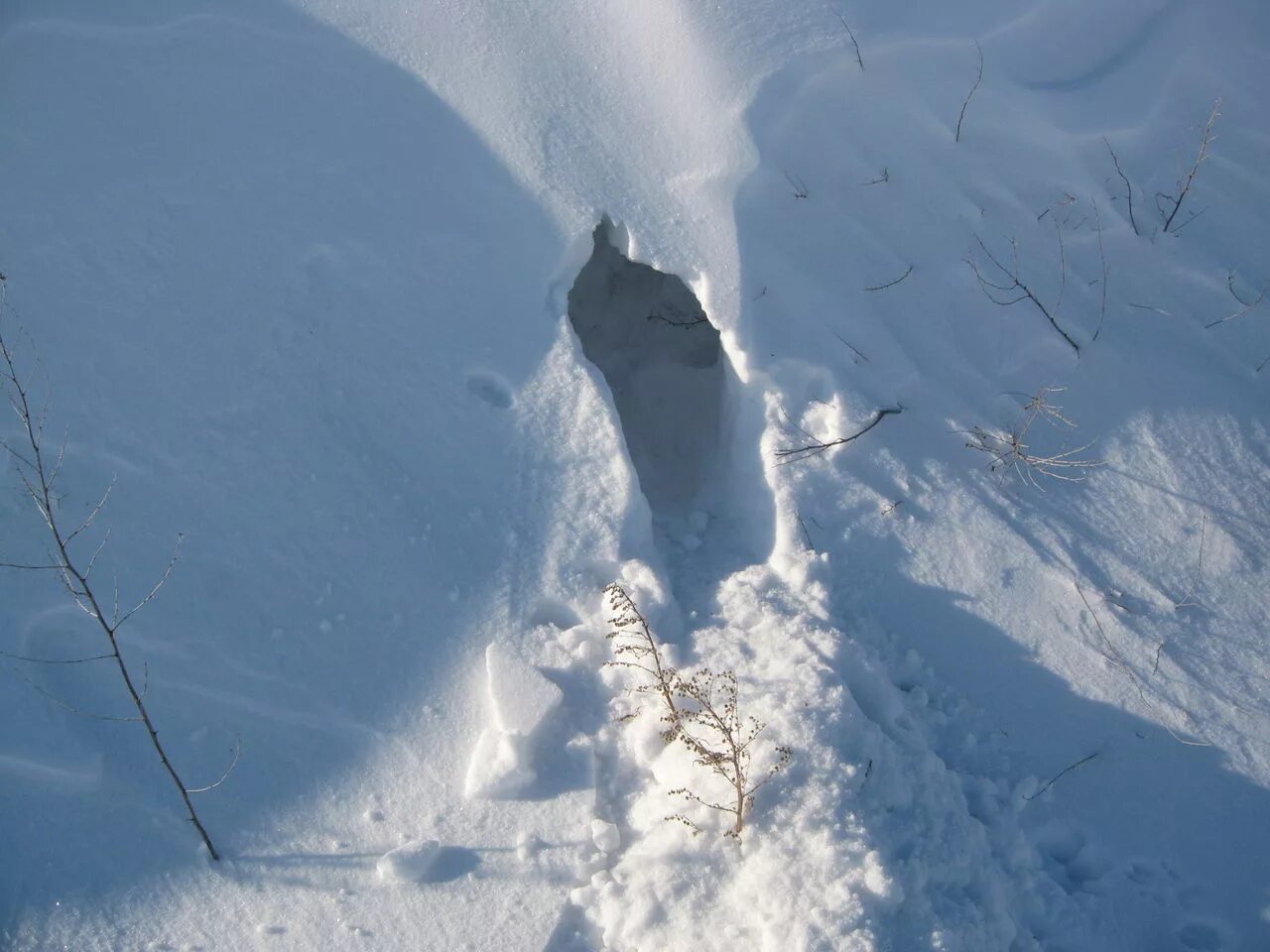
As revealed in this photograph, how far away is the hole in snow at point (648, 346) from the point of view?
15.2ft

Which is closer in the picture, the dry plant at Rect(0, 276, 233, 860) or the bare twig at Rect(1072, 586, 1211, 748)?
the dry plant at Rect(0, 276, 233, 860)

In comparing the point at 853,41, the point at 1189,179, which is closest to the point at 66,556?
the point at 853,41

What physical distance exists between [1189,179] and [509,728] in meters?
3.70

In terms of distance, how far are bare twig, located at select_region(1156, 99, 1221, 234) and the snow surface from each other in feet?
0.23

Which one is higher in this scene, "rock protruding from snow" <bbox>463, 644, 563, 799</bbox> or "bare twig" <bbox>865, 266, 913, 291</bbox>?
"bare twig" <bbox>865, 266, 913, 291</bbox>

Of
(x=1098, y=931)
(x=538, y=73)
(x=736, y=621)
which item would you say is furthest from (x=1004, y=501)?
(x=538, y=73)

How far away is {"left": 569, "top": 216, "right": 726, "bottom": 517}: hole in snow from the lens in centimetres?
463

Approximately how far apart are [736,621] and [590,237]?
1687mm

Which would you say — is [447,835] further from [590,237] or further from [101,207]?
[101,207]

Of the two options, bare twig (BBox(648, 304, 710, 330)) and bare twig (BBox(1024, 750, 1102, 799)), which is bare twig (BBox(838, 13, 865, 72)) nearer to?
bare twig (BBox(648, 304, 710, 330))

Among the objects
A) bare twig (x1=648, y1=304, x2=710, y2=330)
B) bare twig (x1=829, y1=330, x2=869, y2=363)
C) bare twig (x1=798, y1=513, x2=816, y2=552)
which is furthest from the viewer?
bare twig (x1=648, y1=304, x2=710, y2=330)

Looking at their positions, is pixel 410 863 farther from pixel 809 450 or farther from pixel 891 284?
pixel 891 284

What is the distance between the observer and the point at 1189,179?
13.8ft

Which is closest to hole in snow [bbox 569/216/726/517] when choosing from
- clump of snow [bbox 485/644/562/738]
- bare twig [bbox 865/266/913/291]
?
bare twig [bbox 865/266/913/291]
